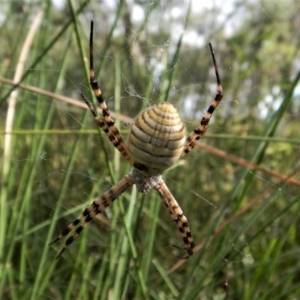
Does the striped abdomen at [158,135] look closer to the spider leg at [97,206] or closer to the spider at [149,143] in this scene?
the spider at [149,143]

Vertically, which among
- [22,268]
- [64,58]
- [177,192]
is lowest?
[22,268]

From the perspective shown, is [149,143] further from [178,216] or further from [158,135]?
[178,216]

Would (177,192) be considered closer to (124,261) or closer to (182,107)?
(182,107)

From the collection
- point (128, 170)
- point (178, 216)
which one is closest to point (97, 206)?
point (128, 170)

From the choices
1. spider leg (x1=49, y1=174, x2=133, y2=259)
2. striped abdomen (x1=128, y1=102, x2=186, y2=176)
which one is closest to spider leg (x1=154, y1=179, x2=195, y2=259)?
spider leg (x1=49, y1=174, x2=133, y2=259)

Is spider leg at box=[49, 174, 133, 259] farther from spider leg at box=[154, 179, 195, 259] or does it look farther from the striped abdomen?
the striped abdomen

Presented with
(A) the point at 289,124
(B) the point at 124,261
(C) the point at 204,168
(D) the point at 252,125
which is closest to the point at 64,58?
(B) the point at 124,261

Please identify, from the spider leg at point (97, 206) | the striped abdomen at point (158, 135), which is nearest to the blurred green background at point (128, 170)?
the spider leg at point (97, 206)
